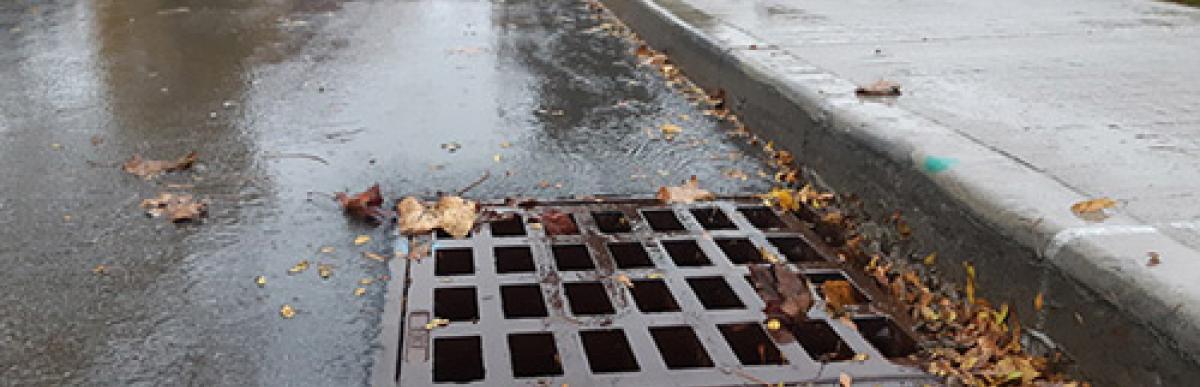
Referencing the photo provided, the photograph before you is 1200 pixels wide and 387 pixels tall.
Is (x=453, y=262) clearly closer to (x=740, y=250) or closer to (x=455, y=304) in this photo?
(x=455, y=304)

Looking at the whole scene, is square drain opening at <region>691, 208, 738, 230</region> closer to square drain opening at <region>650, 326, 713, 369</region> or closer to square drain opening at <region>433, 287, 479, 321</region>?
square drain opening at <region>650, 326, 713, 369</region>

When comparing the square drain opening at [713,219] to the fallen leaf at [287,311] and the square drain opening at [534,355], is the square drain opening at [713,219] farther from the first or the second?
the fallen leaf at [287,311]

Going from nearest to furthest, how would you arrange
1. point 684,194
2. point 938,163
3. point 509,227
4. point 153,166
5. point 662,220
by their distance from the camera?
1. point 938,163
2. point 509,227
3. point 662,220
4. point 684,194
5. point 153,166

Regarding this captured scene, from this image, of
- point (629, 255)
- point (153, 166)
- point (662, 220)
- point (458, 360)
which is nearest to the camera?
point (458, 360)

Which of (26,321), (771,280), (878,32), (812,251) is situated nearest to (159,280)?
(26,321)

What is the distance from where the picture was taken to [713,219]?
3.70 meters

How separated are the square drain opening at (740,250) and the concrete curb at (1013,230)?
464mm

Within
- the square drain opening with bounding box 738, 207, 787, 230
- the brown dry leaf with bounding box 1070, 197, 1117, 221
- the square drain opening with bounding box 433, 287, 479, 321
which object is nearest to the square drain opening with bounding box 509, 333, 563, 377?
the square drain opening with bounding box 433, 287, 479, 321

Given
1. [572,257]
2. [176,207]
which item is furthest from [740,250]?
[176,207]

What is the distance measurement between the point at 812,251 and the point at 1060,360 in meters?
1.02

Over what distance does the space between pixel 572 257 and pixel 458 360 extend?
0.78 m

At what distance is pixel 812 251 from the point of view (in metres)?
3.39

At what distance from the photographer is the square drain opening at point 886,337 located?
2.72 metres

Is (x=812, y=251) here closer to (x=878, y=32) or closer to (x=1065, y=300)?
(x=1065, y=300)
